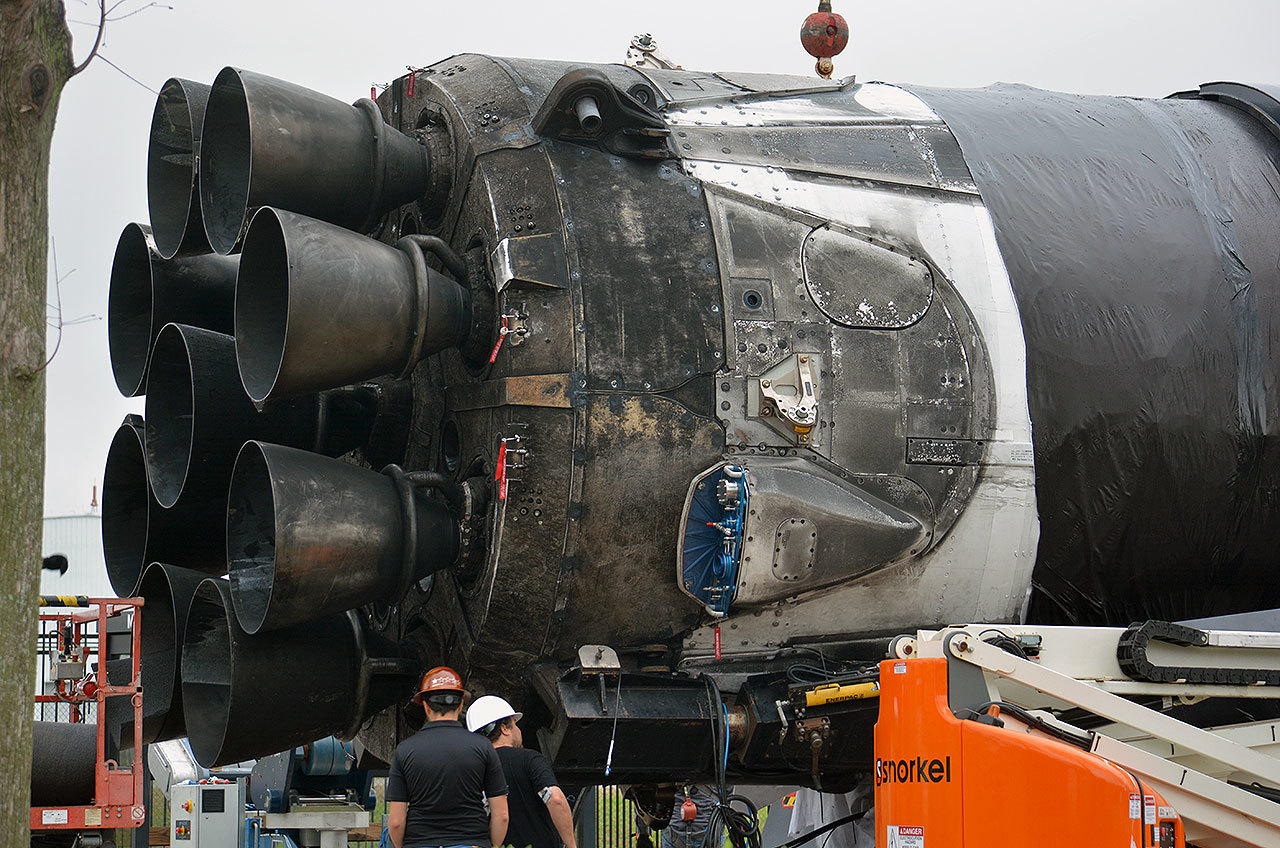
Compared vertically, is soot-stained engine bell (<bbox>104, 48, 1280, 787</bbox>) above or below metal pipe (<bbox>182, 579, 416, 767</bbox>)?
above

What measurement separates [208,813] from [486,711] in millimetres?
9065

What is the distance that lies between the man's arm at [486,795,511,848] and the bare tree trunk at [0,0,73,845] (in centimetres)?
189

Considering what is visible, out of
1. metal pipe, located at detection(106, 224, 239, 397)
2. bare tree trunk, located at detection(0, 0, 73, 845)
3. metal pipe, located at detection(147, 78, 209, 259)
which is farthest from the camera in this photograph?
metal pipe, located at detection(106, 224, 239, 397)

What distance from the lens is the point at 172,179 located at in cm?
667

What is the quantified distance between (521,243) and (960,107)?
8.34 feet

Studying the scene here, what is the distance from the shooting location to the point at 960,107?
696cm

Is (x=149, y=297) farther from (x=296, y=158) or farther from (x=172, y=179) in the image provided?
(x=296, y=158)

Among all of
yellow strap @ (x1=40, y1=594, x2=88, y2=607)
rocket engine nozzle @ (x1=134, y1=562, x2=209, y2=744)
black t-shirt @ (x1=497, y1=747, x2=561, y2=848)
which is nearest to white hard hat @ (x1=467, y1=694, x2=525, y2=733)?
black t-shirt @ (x1=497, y1=747, x2=561, y2=848)

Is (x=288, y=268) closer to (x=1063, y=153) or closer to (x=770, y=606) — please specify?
(x=770, y=606)

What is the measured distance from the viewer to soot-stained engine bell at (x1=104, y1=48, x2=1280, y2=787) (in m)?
5.64

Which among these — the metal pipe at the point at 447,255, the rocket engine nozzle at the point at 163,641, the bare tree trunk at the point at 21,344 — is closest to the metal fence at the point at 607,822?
the rocket engine nozzle at the point at 163,641

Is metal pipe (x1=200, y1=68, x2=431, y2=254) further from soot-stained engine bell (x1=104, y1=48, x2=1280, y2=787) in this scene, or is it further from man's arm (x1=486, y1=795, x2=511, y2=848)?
man's arm (x1=486, y1=795, x2=511, y2=848)

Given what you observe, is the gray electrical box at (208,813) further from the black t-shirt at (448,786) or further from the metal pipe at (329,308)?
the metal pipe at (329,308)

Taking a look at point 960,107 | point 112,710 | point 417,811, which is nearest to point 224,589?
point 417,811
